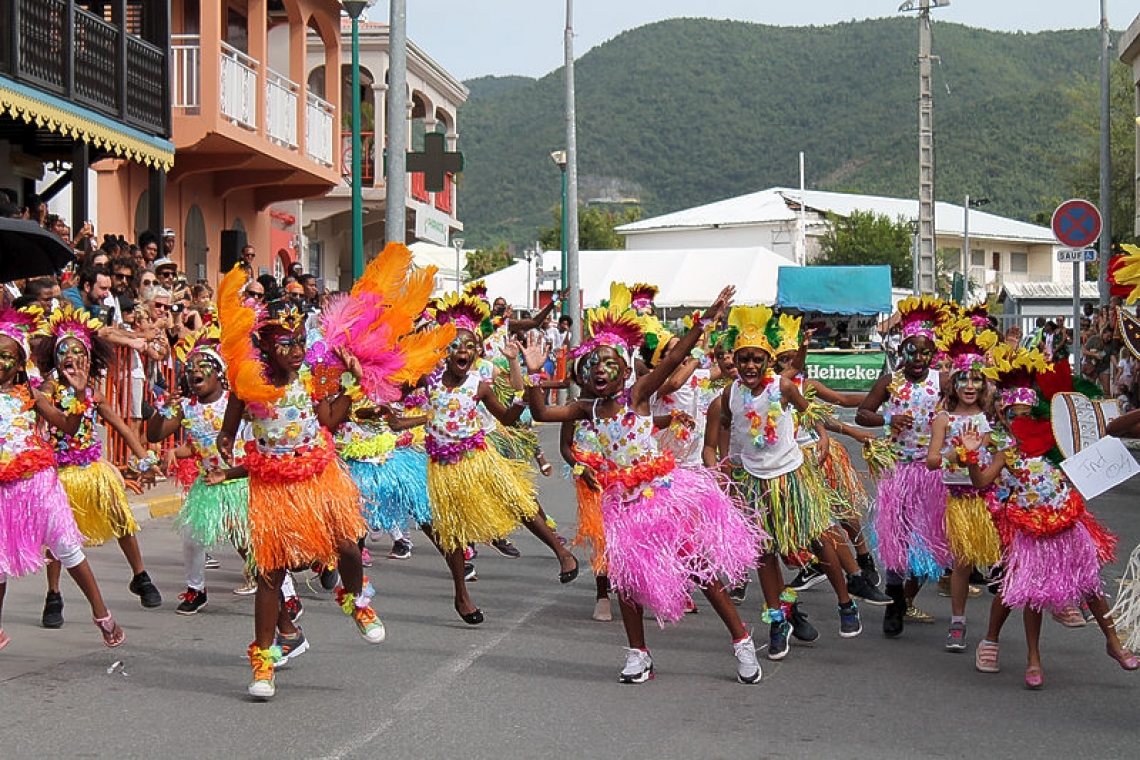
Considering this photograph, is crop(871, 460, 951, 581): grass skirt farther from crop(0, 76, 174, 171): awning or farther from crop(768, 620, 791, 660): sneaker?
crop(0, 76, 174, 171): awning

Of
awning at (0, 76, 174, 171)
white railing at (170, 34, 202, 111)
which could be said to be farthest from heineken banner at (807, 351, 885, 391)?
→ awning at (0, 76, 174, 171)

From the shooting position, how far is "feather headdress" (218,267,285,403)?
718 centimetres

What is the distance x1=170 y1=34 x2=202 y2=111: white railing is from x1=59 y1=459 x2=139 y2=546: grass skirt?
13.4 metres

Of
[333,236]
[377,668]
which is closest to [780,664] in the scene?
[377,668]

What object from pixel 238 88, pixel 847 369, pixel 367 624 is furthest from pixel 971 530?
pixel 847 369

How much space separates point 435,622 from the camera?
30.2 ft

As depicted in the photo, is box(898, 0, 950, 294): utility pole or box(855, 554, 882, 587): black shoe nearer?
box(855, 554, 882, 587): black shoe

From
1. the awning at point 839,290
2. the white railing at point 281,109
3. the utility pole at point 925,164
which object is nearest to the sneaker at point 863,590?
the white railing at point 281,109

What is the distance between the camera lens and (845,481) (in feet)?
32.3

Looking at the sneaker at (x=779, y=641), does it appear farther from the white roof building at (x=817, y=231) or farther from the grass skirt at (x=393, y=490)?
the white roof building at (x=817, y=231)

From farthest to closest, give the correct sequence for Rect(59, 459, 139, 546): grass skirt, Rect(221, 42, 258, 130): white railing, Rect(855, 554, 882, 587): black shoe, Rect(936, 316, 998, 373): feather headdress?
Rect(221, 42, 258, 130): white railing
Rect(855, 554, 882, 587): black shoe
Rect(59, 459, 139, 546): grass skirt
Rect(936, 316, 998, 373): feather headdress

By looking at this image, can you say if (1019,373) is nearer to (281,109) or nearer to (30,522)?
(30,522)

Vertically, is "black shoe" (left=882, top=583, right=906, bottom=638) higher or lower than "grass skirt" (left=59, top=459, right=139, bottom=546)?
lower

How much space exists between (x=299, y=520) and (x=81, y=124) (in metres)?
11.5
